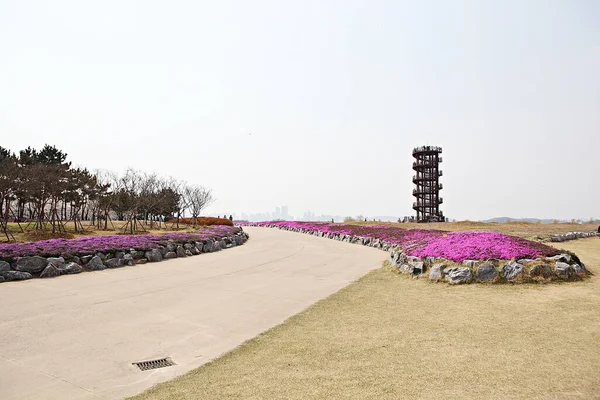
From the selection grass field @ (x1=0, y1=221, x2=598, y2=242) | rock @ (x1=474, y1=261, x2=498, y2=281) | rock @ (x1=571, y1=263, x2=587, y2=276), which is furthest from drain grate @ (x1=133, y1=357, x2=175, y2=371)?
grass field @ (x1=0, y1=221, x2=598, y2=242)

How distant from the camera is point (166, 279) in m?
13.5

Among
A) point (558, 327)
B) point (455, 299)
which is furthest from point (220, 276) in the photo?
point (558, 327)

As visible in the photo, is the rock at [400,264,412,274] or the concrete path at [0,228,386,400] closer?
the concrete path at [0,228,386,400]

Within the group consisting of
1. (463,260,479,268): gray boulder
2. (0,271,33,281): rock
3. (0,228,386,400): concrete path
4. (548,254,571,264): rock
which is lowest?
(0,228,386,400): concrete path

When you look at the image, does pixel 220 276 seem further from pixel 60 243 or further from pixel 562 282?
pixel 562 282

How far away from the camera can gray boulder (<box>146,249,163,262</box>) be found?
17.8 metres

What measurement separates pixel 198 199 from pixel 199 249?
2739 centimetres

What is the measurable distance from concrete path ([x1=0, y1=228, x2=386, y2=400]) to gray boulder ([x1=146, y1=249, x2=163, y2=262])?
1.68 m

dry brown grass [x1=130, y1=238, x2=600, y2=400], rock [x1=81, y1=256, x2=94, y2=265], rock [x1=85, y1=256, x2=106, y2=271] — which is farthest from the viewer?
rock [x1=81, y1=256, x2=94, y2=265]

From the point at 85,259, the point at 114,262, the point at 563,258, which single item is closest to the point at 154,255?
the point at 114,262

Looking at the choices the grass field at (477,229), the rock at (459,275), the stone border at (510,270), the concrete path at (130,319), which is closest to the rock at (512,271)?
the stone border at (510,270)

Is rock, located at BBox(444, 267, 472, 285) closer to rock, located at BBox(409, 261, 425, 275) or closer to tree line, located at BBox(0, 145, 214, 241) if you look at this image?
rock, located at BBox(409, 261, 425, 275)

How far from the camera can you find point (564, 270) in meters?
10.7

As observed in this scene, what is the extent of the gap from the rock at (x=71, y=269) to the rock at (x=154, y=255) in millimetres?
3510
